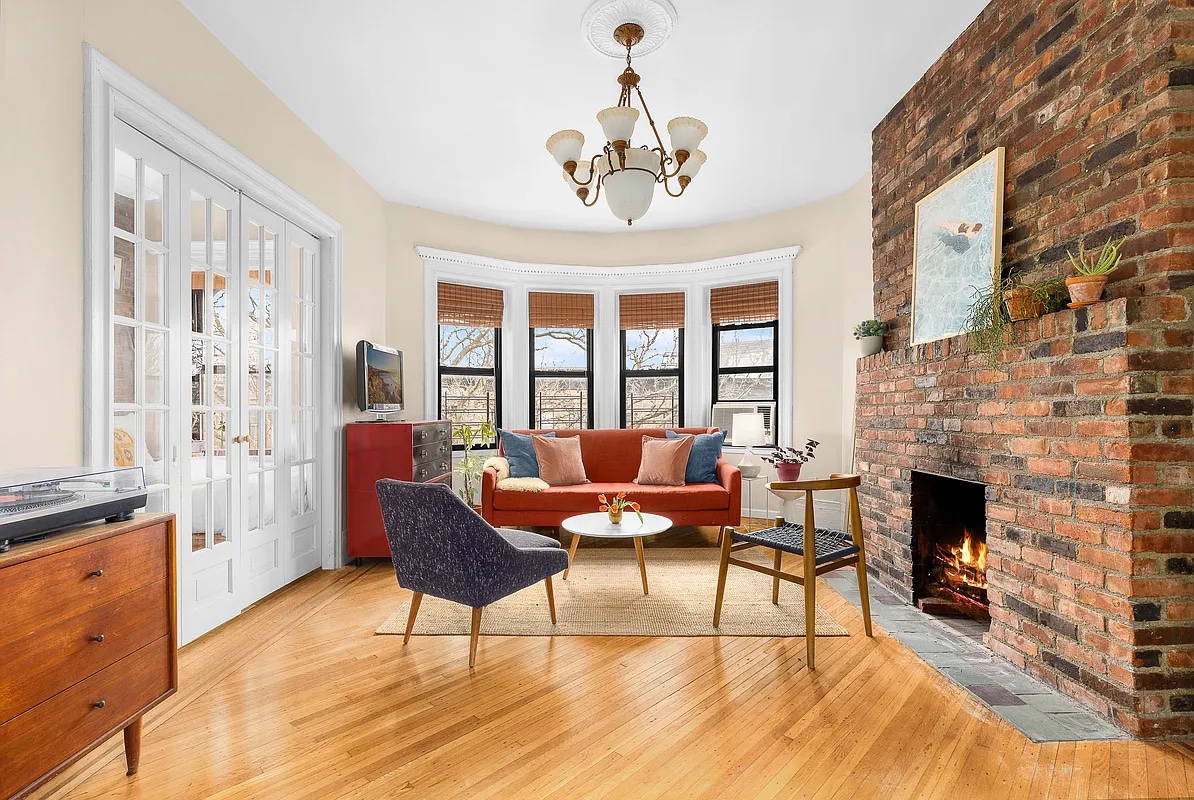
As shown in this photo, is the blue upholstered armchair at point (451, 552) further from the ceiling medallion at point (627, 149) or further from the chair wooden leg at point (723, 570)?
the ceiling medallion at point (627, 149)

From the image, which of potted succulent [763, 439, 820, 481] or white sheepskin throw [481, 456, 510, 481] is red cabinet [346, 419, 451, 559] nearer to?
white sheepskin throw [481, 456, 510, 481]

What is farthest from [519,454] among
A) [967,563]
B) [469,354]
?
[967,563]

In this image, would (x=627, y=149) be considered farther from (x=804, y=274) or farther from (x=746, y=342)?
(x=746, y=342)

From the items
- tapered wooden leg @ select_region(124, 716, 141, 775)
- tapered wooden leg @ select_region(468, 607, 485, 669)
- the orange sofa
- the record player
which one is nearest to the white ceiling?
the record player

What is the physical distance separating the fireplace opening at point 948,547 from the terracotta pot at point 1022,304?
95 cm

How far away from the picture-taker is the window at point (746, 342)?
5625 millimetres

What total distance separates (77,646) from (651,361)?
4.99 metres

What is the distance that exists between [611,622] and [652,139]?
9.75ft

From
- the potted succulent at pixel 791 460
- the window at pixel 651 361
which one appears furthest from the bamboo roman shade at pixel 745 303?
the potted succulent at pixel 791 460

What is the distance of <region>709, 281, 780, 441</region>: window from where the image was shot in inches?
221

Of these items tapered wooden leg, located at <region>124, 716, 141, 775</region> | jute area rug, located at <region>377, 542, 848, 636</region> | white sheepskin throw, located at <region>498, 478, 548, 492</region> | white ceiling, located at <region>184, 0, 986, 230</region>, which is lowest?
jute area rug, located at <region>377, 542, 848, 636</region>

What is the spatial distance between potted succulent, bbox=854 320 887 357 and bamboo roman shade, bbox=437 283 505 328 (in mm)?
3311

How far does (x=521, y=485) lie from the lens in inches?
177

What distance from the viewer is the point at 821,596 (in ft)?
11.5
